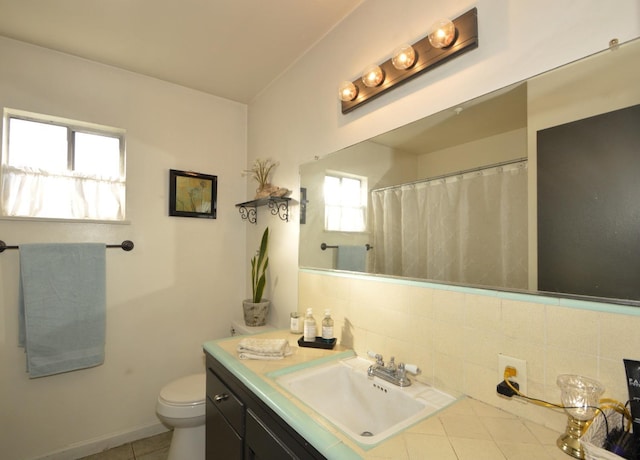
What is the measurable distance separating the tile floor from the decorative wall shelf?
5.41 feet

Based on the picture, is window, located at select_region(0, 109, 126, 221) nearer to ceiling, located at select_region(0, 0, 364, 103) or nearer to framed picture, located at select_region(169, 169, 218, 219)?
framed picture, located at select_region(169, 169, 218, 219)

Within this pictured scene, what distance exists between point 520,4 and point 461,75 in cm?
23

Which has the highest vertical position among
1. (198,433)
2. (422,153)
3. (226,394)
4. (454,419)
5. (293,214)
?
(422,153)

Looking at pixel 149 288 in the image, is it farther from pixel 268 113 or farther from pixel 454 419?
pixel 454 419

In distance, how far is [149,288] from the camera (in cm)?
220

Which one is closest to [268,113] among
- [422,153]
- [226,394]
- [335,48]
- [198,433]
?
[335,48]

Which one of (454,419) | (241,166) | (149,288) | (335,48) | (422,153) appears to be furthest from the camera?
(241,166)

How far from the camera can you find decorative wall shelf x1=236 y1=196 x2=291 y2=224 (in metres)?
2.05

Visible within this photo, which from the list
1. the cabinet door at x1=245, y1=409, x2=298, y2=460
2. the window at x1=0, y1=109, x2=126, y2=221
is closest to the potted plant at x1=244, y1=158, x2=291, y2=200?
the window at x1=0, y1=109, x2=126, y2=221

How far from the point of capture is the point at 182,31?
5.70 ft

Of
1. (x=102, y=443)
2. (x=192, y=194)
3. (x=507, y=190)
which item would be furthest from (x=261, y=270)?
(x=507, y=190)

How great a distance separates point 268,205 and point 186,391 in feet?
4.20

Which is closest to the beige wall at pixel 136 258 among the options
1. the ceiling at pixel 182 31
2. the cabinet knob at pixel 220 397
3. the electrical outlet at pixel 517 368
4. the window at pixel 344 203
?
the ceiling at pixel 182 31

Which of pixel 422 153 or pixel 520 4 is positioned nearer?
pixel 520 4
